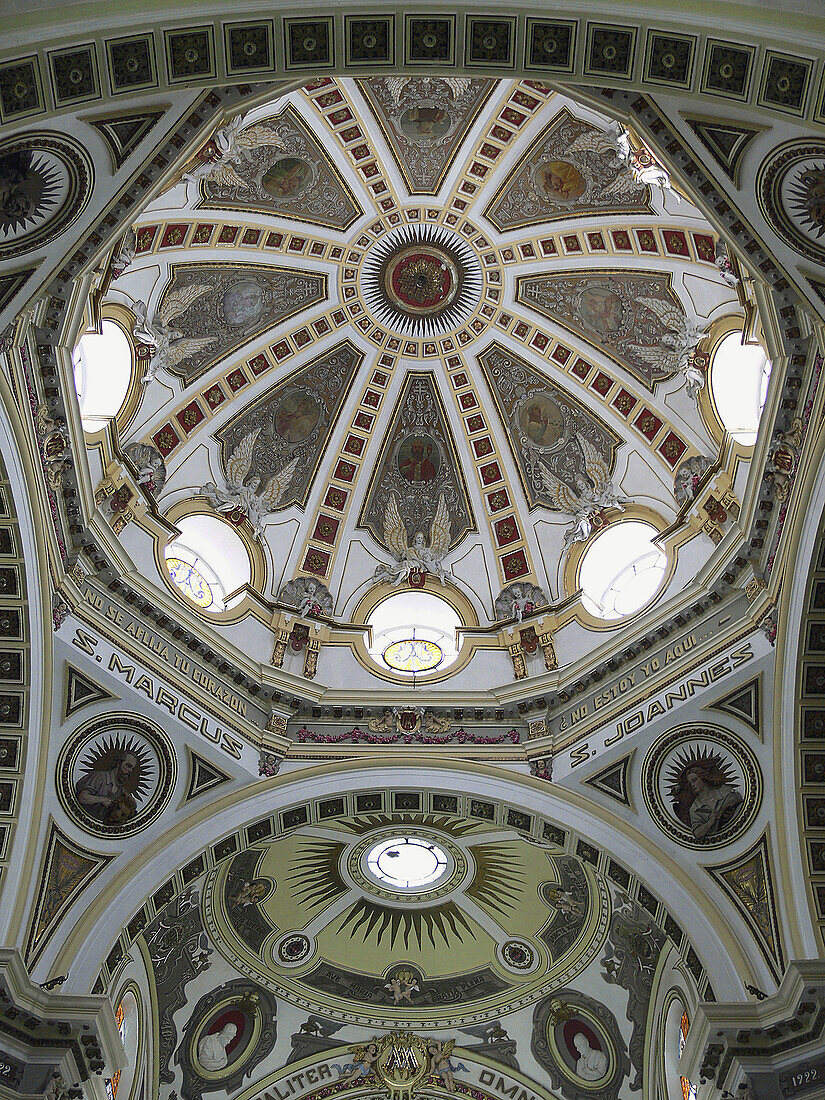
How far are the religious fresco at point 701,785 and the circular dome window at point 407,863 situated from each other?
458cm

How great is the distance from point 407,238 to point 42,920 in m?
14.2

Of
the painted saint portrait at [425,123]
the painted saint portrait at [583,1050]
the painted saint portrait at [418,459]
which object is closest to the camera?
the painted saint portrait at [583,1050]

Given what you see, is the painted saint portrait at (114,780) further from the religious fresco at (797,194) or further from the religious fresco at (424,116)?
the religious fresco at (424,116)

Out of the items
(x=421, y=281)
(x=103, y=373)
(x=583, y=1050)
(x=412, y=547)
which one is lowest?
(x=583, y=1050)

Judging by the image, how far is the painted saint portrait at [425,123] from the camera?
1989 centimetres

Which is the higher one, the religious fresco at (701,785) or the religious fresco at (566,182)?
the religious fresco at (566,182)

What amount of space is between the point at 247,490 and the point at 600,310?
7.76m

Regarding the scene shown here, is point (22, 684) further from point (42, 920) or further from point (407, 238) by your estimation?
point (407, 238)

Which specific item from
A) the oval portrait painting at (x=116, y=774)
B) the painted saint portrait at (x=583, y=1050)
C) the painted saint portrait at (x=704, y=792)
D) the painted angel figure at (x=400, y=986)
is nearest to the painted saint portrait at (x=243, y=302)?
the oval portrait painting at (x=116, y=774)

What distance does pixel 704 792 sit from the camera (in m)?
16.8

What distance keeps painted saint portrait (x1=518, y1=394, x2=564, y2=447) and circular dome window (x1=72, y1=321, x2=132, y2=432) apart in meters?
7.98

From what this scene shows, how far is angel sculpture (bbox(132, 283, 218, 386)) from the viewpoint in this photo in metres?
19.5

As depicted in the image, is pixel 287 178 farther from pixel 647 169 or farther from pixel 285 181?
pixel 647 169

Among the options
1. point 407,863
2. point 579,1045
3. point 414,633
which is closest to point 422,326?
point 414,633
